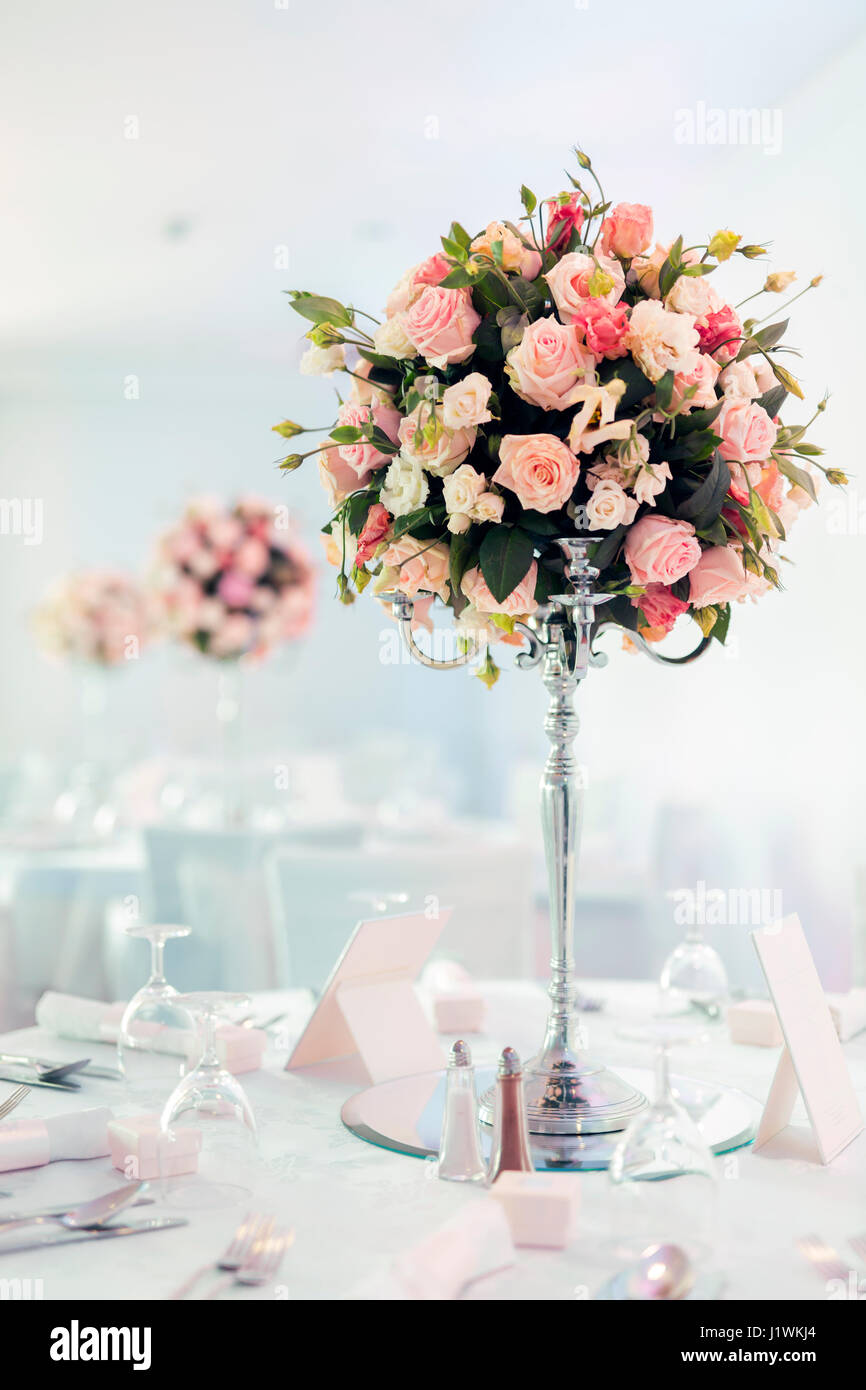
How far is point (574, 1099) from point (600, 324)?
2.66ft

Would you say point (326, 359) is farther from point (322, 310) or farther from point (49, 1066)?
point (49, 1066)

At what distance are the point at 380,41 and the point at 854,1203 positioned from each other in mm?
3797

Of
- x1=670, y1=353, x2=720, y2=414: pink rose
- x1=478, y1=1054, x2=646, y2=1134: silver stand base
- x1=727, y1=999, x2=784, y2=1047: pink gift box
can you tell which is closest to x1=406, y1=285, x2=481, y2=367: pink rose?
x1=670, y1=353, x2=720, y2=414: pink rose

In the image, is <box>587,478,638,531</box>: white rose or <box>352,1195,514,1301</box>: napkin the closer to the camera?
<box>352,1195,514,1301</box>: napkin

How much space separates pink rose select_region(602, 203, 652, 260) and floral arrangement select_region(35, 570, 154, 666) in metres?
4.51

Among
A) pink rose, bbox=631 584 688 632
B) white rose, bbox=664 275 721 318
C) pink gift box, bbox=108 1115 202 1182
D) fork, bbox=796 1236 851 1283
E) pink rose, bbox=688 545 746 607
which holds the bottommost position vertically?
fork, bbox=796 1236 851 1283

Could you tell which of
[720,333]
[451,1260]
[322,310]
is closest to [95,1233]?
[451,1260]

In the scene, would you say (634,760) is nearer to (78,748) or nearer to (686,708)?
(686,708)

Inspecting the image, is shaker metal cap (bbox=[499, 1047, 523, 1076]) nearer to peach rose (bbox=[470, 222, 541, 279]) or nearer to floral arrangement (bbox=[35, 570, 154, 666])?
peach rose (bbox=[470, 222, 541, 279])

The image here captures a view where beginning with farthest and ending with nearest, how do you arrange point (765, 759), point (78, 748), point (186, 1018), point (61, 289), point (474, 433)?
point (78, 748) → point (61, 289) → point (765, 759) → point (186, 1018) → point (474, 433)

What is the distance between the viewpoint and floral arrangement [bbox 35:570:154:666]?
5512mm

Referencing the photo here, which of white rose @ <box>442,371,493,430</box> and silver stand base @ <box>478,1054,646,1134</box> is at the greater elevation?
white rose @ <box>442,371,493,430</box>

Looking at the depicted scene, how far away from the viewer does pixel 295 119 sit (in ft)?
14.6
